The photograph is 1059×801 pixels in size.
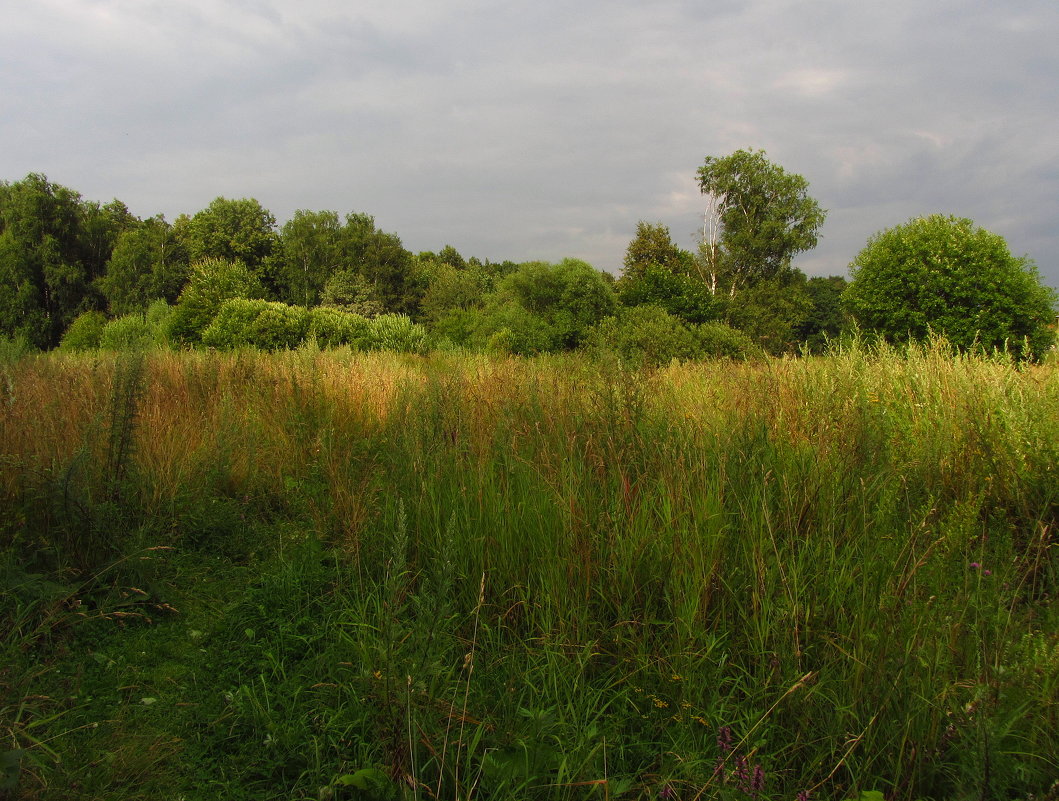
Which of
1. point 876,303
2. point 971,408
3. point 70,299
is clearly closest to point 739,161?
point 876,303

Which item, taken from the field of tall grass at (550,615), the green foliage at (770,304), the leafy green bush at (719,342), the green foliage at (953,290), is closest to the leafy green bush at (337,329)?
the leafy green bush at (719,342)

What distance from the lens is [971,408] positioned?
13.3 feet

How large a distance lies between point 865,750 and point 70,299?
52.3 metres

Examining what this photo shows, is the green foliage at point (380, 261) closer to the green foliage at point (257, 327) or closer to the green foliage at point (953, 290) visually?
the green foliage at point (257, 327)

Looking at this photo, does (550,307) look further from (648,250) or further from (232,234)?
(232,234)

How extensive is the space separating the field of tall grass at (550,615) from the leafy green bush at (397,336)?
12.0 meters

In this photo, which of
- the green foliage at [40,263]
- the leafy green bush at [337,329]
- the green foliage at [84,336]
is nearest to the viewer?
the leafy green bush at [337,329]

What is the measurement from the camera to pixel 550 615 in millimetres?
2186

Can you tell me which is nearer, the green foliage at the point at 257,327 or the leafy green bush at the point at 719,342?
the green foliage at the point at 257,327

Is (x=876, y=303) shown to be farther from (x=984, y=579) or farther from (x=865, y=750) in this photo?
(x=865, y=750)

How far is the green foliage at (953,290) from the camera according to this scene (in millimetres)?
12922

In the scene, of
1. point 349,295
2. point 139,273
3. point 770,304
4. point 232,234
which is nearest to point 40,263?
point 139,273

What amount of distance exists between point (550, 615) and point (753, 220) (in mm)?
34481

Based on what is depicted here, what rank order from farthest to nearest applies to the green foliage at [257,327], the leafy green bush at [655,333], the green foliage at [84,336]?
the green foliage at [84,336] → the green foliage at [257,327] → the leafy green bush at [655,333]
